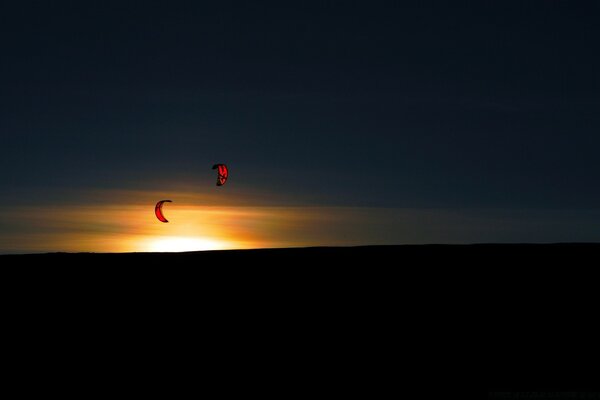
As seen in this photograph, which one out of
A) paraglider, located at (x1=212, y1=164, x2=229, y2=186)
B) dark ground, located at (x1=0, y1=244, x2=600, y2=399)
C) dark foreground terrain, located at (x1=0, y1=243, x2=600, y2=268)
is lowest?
dark ground, located at (x1=0, y1=244, x2=600, y2=399)

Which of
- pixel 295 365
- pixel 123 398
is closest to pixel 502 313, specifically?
pixel 295 365

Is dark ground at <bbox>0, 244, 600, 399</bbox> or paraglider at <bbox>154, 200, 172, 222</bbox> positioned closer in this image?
dark ground at <bbox>0, 244, 600, 399</bbox>

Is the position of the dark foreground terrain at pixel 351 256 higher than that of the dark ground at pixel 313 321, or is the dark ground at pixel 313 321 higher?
the dark foreground terrain at pixel 351 256

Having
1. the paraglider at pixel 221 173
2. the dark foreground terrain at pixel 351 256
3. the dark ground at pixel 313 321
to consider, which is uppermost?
the paraglider at pixel 221 173

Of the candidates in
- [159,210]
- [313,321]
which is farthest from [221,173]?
[313,321]

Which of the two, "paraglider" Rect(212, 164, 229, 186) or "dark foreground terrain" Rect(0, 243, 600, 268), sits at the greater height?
"paraglider" Rect(212, 164, 229, 186)

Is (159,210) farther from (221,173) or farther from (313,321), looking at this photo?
(313,321)

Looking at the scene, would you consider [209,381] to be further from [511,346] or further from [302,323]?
[511,346]

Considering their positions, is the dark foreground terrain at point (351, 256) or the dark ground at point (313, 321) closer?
the dark ground at point (313, 321)
